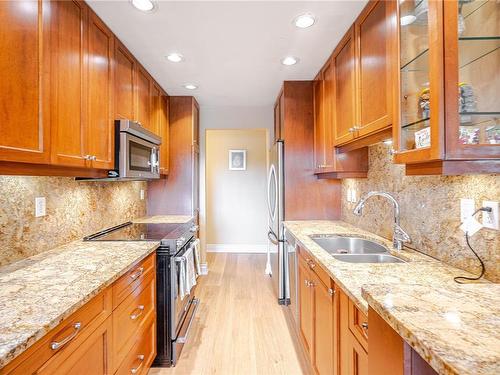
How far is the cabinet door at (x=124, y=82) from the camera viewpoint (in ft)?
6.82

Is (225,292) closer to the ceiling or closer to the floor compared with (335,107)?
closer to the floor

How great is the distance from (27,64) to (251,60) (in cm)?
167

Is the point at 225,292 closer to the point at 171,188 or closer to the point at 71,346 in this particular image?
the point at 171,188

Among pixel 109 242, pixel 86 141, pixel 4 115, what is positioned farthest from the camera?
pixel 109 242

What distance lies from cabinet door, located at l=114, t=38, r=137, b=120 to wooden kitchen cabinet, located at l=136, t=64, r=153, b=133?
12cm

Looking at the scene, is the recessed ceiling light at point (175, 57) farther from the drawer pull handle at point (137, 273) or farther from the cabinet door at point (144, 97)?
the drawer pull handle at point (137, 273)

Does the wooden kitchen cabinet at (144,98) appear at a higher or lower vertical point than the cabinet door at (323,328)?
higher

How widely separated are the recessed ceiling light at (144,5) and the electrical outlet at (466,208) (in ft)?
6.47

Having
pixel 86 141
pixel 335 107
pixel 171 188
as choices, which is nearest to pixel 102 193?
pixel 86 141

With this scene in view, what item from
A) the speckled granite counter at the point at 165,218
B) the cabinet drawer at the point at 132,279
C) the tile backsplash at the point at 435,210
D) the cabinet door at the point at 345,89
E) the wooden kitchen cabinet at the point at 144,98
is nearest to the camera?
the tile backsplash at the point at 435,210

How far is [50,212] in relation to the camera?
1.72 metres

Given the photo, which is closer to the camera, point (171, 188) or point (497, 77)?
point (497, 77)

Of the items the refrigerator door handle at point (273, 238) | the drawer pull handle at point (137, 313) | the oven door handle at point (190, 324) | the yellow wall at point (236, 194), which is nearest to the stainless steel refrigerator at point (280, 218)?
the refrigerator door handle at point (273, 238)

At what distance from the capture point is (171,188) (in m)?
3.46
